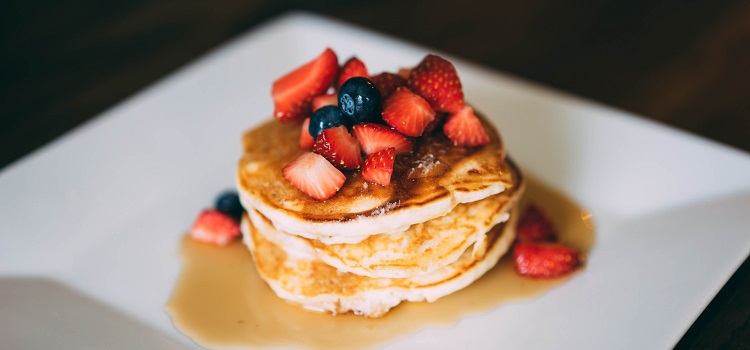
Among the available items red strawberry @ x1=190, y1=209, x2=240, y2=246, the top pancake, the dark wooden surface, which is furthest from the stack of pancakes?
the dark wooden surface

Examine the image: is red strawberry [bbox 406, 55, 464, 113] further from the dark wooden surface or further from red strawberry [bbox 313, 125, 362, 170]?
the dark wooden surface

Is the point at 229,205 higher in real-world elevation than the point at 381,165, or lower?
lower

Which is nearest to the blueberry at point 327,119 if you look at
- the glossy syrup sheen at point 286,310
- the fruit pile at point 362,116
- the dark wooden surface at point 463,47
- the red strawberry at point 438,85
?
the fruit pile at point 362,116

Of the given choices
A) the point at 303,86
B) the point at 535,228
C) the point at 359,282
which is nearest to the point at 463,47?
the point at 535,228

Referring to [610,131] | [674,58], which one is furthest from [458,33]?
[610,131]

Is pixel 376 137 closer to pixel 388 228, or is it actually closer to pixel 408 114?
pixel 408 114

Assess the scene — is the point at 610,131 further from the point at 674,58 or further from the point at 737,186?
the point at 674,58
